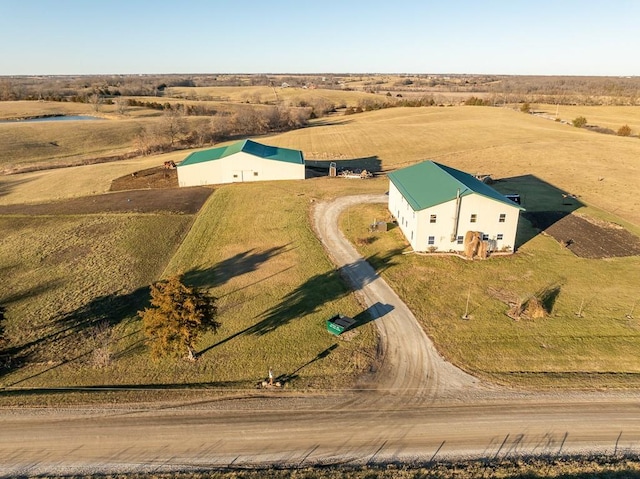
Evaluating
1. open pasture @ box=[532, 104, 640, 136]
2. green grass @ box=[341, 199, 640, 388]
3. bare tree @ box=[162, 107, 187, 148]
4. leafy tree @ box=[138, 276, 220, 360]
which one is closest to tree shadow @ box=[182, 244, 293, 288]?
green grass @ box=[341, 199, 640, 388]

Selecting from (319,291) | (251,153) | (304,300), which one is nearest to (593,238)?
(319,291)

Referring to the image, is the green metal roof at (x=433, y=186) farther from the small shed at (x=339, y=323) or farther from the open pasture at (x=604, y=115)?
the open pasture at (x=604, y=115)

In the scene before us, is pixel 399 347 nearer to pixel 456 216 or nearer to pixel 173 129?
pixel 456 216

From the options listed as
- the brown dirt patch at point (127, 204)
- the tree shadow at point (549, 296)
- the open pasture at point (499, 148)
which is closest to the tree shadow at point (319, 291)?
the tree shadow at point (549, 296)

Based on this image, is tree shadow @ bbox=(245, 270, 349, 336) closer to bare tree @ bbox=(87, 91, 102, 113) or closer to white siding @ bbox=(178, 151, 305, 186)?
white siding @ bbox=(178, 151, 305, 186)

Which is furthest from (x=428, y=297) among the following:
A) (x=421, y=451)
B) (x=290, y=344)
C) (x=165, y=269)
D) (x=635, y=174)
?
(x=635, y=174)
